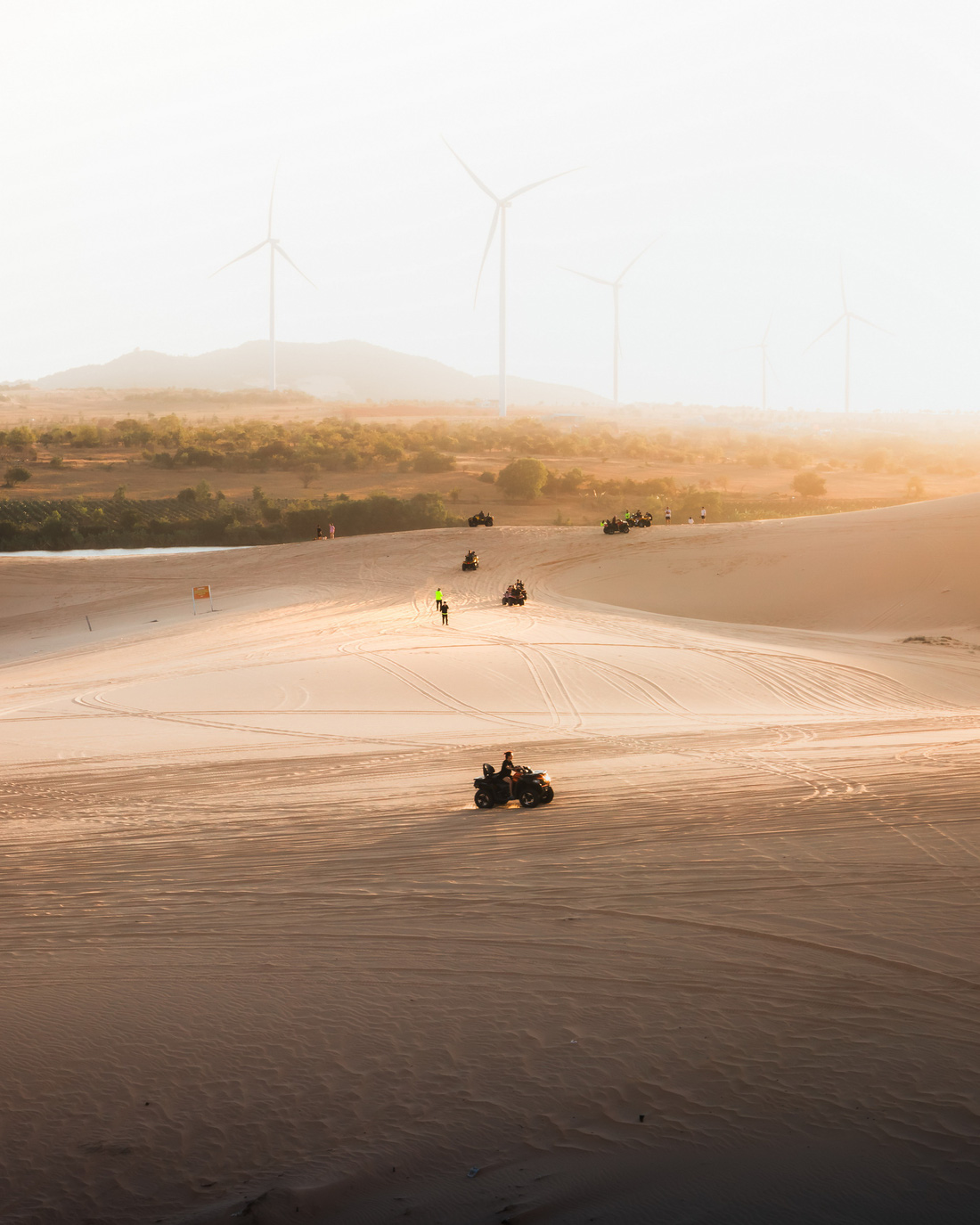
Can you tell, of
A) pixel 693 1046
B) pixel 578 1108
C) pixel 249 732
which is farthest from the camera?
pixel 249 732

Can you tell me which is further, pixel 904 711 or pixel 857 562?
pixel 857 562

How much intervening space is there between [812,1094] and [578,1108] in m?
1.50

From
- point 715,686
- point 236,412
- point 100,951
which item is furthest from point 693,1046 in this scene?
point 236,412

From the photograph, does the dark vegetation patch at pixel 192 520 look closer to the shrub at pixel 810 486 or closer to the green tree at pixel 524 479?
the green tree at pixel 524 479

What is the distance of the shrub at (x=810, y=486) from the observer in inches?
3095

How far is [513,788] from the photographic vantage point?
12.4 metres

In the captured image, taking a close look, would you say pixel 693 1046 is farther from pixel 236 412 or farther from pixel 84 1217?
pixel 236 412

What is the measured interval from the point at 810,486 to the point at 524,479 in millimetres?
23533

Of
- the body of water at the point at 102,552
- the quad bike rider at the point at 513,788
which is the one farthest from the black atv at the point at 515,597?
the quad bike rider at the point at 513,788

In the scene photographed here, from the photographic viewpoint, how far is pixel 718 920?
8.70 metres

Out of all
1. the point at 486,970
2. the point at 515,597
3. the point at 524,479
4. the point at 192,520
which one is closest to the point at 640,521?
the point at 515,597

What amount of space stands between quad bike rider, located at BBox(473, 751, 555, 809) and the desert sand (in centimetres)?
22

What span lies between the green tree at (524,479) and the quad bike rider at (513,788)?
199ft

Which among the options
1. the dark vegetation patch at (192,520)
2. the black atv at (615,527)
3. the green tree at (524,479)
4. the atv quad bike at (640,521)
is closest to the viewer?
the black atv at (615,527)
